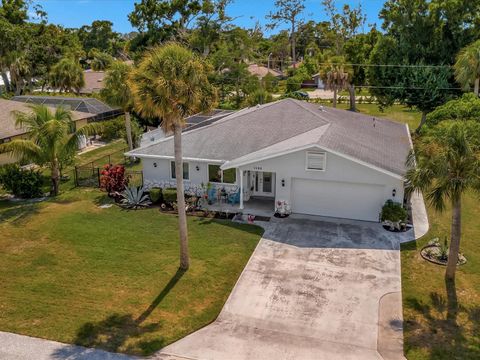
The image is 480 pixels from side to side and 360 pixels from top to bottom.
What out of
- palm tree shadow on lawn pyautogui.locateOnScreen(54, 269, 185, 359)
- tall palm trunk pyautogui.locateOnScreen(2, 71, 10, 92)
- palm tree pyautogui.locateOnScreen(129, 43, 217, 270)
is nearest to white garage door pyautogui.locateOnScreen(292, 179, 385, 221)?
palm tree pyautogui.locateOnScreen(129, 43, 217, 270)

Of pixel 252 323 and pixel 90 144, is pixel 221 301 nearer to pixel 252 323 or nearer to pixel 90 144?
pixel 252 323

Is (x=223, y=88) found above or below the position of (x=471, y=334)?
above

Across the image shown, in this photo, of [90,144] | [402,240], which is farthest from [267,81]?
[402,240]

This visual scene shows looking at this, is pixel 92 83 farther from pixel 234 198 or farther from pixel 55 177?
pixel 234 198

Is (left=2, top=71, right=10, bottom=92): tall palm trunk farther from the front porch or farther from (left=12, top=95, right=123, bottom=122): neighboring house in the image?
the front porch

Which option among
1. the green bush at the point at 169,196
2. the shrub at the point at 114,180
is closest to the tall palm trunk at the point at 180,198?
the green bush at the point at 169,196

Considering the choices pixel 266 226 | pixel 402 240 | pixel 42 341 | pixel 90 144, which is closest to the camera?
pixel 42 341

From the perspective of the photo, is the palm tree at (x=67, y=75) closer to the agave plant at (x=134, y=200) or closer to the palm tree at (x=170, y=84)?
the agave plant at (x=134, y=200)
